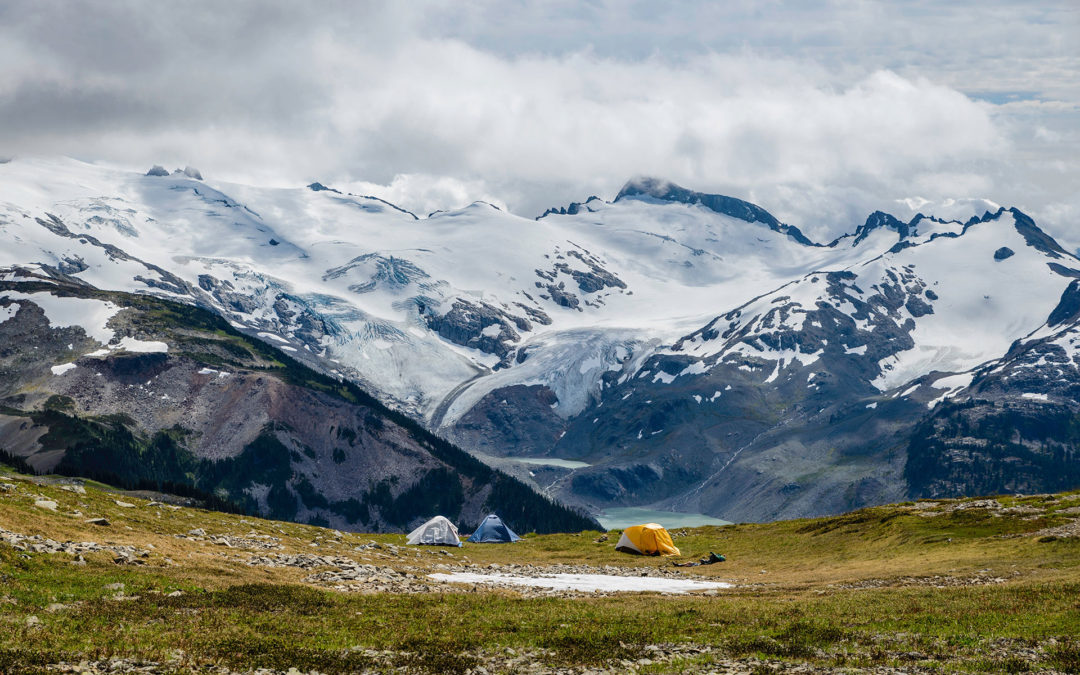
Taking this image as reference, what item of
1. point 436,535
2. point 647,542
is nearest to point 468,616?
point 647,542

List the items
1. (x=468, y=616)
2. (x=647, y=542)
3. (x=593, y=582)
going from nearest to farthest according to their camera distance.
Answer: (x=468, y=616) → (x=593, y=582) → (x=647, y=542)

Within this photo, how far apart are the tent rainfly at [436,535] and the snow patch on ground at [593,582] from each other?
2054 inches

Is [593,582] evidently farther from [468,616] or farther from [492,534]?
[492,534]

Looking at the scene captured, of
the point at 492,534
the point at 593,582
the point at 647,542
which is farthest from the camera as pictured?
the point at 492,534

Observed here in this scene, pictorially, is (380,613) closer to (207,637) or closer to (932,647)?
(207,637)

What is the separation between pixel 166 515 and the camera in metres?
87.4

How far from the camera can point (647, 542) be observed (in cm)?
11744

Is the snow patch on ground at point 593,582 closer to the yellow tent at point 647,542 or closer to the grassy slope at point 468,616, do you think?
the grassy slope at point 468,616

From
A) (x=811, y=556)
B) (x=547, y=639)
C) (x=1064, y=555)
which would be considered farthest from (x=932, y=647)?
(x=811, y=556)

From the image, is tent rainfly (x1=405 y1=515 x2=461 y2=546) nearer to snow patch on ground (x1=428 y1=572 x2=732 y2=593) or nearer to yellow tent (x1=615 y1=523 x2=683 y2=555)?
yellow tent (x1=615 y1=523 x2=683 y2=555)

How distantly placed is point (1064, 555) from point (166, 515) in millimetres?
70342

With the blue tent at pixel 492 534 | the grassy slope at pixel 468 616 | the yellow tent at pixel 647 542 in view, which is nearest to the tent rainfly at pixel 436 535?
the blue tent at pixel 492 534

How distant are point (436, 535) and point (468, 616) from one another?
298ft

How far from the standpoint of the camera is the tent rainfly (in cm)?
13545
